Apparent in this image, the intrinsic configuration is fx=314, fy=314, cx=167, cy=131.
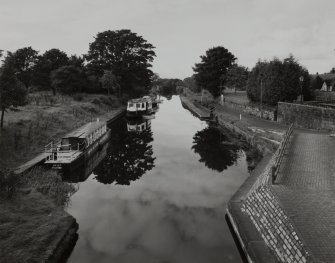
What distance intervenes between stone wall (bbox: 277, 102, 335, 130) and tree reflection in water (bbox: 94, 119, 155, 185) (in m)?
16.6

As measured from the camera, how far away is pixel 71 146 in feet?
82.8

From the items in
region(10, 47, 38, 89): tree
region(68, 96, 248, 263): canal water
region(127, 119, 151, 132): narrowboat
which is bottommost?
region(68, 96, 248, 263): canal water

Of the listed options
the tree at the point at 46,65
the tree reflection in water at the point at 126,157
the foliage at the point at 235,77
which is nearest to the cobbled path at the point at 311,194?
the tree reflection in water at the point at 126,157

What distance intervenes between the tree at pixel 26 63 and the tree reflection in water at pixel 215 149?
136 feet

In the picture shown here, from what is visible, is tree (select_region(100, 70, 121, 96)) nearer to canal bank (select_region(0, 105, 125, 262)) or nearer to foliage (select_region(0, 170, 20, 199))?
canal bank (select_region(0, 105, 125, 262))

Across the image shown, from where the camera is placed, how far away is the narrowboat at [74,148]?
→ 906 inches

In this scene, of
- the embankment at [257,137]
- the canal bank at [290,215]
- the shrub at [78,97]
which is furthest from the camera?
the shrub at [78,97]

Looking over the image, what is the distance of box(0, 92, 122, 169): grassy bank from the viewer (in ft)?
76.8

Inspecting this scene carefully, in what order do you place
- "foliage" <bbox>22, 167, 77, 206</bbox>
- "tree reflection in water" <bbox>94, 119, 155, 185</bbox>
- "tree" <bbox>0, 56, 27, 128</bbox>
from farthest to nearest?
"tree" <bbox>0, 56, 27, 128</bbox> < "tree reflection in water" <bbox>94, 119, 155, 185</bbox> < "foliage" <bbox>22, 167, 77, 206</bbox>

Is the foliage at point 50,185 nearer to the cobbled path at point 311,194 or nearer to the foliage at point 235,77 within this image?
the cobbled path at point 311,194

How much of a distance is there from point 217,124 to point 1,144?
34.1m

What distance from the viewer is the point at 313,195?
13156 mm

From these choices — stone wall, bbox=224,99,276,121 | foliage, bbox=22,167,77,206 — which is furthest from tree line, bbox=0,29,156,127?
foliage, bbox=22,167,77,206

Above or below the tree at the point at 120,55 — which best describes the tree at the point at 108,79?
below
